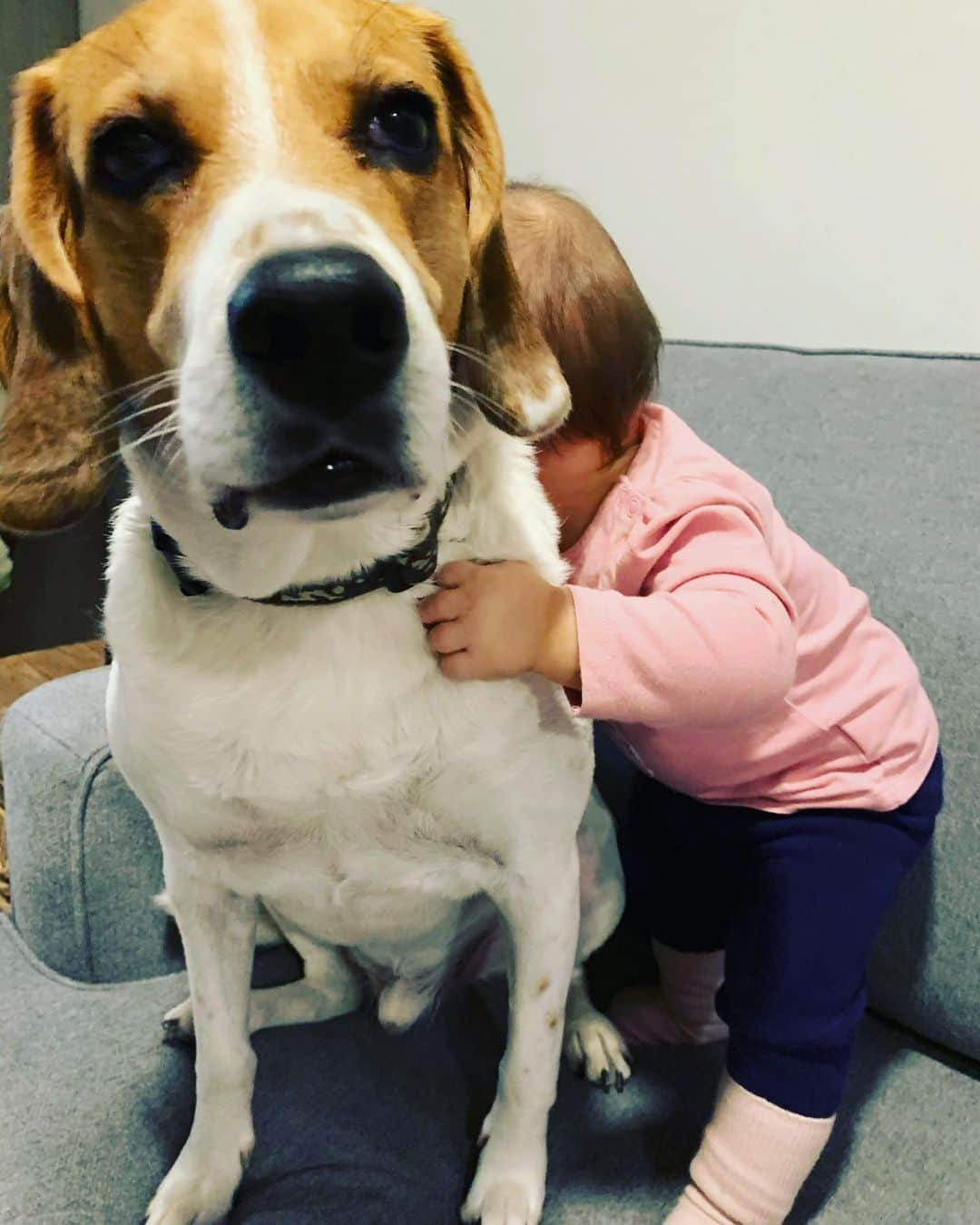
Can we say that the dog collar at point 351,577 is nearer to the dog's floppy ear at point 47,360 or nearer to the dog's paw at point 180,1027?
the dog's floppy ear at point 47,360

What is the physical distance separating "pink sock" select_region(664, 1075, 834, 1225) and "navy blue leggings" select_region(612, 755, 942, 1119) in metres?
0.02

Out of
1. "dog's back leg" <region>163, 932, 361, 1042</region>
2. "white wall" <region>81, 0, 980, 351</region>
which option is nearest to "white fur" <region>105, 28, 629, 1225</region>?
"dog's back leg" <region>163, 932, 361, 1042</region>

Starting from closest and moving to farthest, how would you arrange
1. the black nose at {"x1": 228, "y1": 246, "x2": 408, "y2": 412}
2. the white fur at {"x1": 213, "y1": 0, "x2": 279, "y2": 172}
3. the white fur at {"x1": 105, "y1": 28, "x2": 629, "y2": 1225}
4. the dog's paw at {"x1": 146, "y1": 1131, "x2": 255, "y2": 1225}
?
the black nose at {"x1": 228, "y1": 246, "x2": 408, "y2": 412}, the white fur at {"x1": 213, "y1": 0, "x2": 279, "y2": 172}, the white fur at {"x1": 105, "y1": 28, "x2": 629, "y2": 1225}, the dog's paw at {"x1": 146, "y1": 1131, "x2": 255, "y2": 1225}

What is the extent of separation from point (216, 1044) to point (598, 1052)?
40 cm

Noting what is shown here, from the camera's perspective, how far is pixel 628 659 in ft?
2.94

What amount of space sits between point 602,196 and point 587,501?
0.83 metres

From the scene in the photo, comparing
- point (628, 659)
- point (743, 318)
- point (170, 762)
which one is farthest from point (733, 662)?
point (743, 318)

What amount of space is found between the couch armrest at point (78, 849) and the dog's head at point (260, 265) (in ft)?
1.63

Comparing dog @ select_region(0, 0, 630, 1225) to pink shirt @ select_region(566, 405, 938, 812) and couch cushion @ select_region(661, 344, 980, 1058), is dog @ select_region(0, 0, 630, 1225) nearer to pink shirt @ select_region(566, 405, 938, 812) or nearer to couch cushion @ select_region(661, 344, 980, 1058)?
pink shirt @ select_region(566, 405, 938, 812)

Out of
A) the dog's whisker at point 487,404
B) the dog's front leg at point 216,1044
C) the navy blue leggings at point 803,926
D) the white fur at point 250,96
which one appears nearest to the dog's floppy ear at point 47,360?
the white fur at point 250,96

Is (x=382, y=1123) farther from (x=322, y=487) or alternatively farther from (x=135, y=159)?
(x=135, y=159)

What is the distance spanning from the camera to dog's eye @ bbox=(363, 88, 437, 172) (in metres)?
0.75

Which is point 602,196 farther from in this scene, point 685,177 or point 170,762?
point 170,762

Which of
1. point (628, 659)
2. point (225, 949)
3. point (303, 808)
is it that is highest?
point (628, 659)
